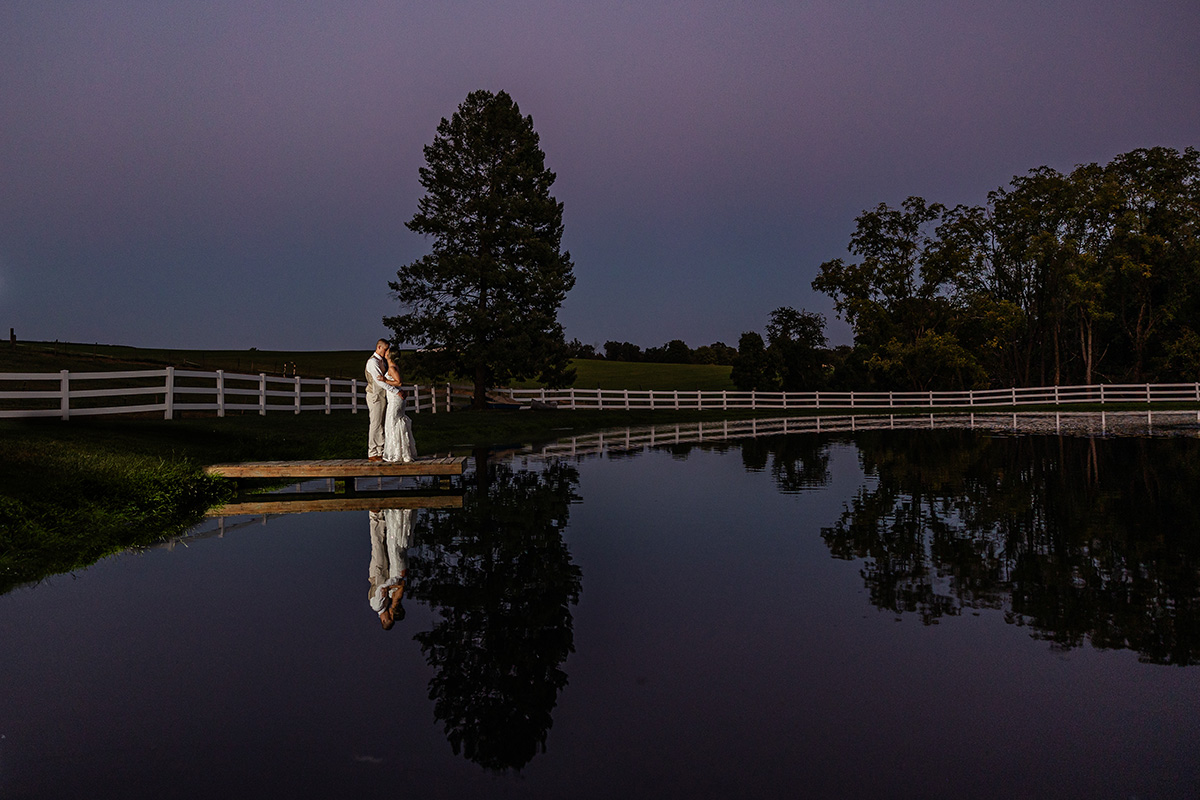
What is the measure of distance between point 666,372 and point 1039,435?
85710 millimetres

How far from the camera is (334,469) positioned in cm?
1353

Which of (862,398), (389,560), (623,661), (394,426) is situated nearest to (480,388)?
(862,398)

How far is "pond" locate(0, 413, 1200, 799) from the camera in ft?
13.1

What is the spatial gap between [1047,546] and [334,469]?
9.86m

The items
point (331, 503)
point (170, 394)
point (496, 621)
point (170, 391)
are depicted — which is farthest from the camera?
point (170, 394)

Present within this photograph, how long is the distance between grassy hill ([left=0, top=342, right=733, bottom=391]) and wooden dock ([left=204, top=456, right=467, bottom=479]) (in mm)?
57402

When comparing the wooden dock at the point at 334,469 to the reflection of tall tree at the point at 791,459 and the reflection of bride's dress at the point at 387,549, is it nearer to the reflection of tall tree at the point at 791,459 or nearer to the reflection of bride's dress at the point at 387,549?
the reflection of bride's dress at the point at 387,549

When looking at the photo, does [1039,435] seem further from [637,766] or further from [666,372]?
[666,372]

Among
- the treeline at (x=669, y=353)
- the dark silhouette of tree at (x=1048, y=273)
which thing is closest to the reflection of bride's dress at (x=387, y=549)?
the dark silhouette of tree at (x=1048, y=273)

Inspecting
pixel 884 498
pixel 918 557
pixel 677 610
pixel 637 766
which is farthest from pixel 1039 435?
pixel 637 766

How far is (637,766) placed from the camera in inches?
158

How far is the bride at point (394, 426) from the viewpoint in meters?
14.4

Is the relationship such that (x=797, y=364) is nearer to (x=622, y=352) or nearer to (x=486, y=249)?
(x=486, y=249)

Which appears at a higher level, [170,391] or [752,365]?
[752,365]
